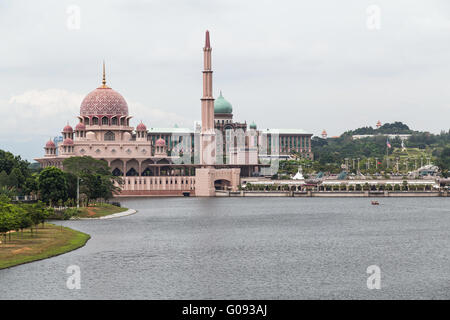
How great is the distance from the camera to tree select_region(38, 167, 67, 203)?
375 ft

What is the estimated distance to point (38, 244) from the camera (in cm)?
7631

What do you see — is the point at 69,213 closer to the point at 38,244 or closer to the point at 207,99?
the point at 38,244

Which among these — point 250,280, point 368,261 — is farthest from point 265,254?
point 250,280

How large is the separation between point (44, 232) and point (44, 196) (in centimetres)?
2881

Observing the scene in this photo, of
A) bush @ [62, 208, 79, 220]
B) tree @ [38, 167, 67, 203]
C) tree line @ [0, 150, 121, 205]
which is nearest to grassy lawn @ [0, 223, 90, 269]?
bush @ [62, 208, 79, 220]

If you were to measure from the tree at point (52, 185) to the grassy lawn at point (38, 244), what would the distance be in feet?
72.4

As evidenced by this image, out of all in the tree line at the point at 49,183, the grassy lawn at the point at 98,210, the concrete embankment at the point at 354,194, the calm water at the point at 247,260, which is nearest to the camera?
the calm water at the point at 247,260

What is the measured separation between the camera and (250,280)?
202ft

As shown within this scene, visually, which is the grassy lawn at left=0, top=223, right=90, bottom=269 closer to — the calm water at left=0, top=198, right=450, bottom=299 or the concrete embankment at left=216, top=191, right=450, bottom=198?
the calm water at left=0, top=198, right=450, bottom=299

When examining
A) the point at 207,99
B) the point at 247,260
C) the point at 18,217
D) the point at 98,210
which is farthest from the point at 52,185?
the point at 207,99

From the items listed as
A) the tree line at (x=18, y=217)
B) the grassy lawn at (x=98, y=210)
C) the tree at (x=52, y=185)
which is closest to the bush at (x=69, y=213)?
the grassy lawn at (x=98, y=210)

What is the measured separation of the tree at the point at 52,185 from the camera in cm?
11419

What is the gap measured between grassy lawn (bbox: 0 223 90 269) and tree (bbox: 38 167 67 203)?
22.1 m

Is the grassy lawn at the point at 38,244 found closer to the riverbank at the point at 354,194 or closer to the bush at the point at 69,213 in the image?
the bush at the point at 69,213
